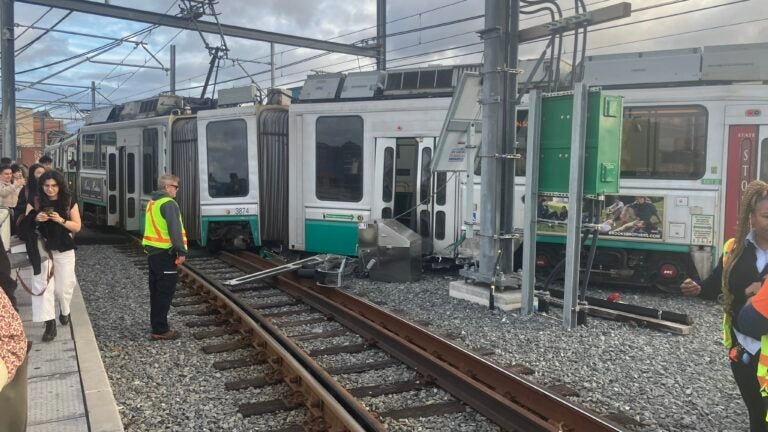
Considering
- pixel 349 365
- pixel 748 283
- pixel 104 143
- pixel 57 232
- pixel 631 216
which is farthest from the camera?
pixel 104 143

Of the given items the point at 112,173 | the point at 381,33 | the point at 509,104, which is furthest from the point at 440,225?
the point at 381,33

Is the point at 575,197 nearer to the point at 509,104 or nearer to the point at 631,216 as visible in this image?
the point at 509,104

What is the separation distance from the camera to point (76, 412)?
4.24 m

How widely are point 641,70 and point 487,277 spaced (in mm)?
3761

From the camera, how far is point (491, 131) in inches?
312

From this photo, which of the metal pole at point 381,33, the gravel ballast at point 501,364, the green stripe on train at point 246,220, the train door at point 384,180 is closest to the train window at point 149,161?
the green stripe on train at point 246,220

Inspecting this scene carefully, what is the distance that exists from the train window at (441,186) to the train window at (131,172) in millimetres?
8308

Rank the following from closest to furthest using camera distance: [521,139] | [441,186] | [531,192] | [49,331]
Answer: [49,331]
[531,192]
[521,139]
[441,186]

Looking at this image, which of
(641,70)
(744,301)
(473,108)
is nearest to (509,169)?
(473,108)

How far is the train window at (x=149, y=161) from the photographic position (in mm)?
13797

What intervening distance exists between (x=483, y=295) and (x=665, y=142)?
11.2 feet

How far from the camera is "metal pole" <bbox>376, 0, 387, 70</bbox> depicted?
1794 cm

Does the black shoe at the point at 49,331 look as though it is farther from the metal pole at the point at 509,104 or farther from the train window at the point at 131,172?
the train window at the point at 131,172

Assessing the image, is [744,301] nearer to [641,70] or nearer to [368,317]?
[368,317]
